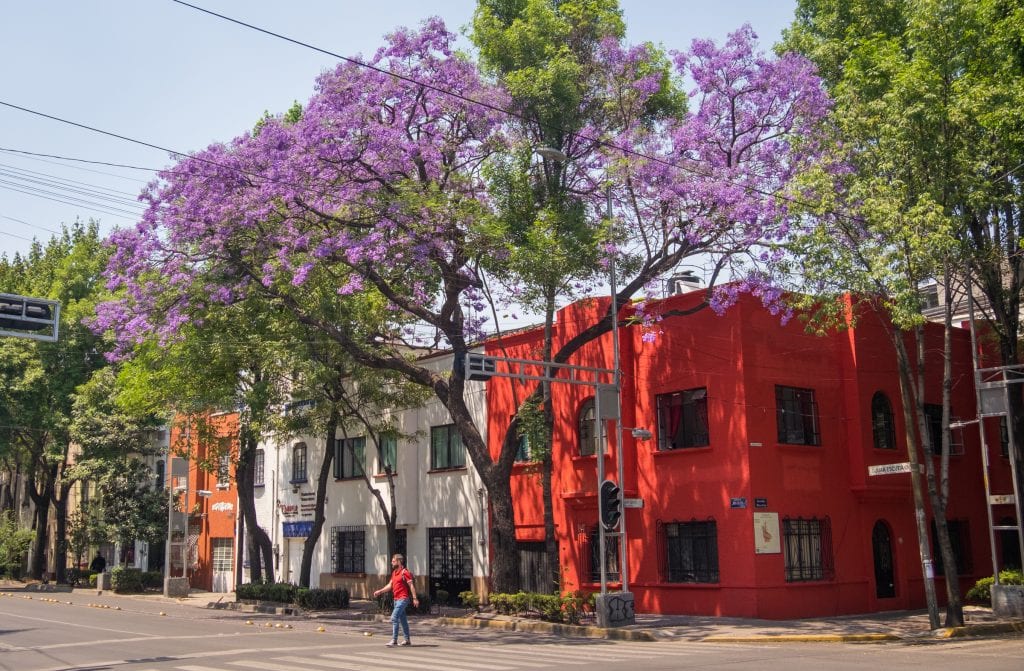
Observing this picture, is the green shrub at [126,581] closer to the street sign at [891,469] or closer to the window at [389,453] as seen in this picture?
the window at [389,453]

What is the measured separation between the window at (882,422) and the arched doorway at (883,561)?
2192mm

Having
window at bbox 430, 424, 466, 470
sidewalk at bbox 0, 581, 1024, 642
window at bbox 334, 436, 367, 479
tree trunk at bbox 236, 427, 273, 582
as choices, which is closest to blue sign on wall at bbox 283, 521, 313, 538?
window at bbox 334, 436, 367, 479

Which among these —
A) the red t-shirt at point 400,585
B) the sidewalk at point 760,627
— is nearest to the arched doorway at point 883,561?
the sidewalk at point 760,627

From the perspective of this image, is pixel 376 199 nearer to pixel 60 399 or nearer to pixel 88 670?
pixel 88 670

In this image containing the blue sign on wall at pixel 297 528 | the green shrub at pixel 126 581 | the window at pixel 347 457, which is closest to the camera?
the window at pixel 347 457

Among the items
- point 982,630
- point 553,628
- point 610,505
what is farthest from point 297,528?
point 982,630

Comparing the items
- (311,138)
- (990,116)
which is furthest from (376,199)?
(990,116)

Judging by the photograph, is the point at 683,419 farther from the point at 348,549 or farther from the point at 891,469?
the point at 348,549

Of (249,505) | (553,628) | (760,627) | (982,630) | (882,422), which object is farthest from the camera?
(249,505)

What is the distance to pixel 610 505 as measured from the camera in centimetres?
2258

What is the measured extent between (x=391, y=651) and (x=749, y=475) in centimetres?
1091

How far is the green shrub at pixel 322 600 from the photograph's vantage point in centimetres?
3038

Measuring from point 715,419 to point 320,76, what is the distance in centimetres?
1322

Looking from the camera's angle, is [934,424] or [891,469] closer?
[891,469]
